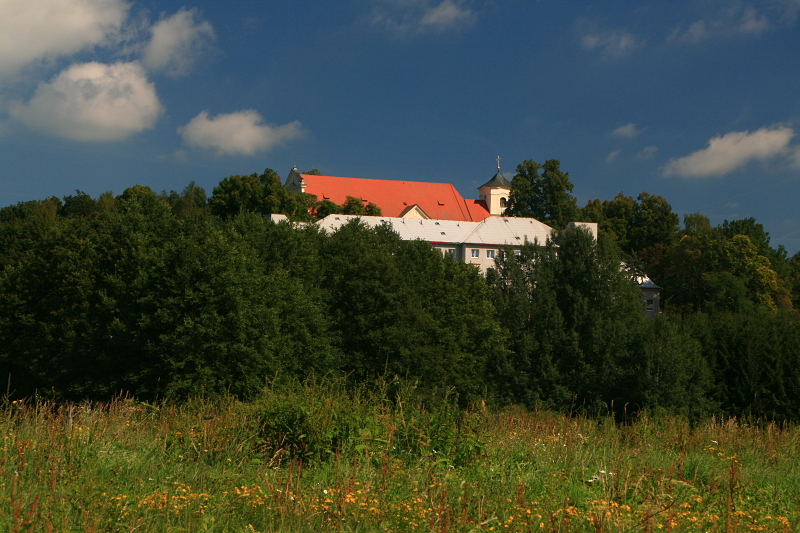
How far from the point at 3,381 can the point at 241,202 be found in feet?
117

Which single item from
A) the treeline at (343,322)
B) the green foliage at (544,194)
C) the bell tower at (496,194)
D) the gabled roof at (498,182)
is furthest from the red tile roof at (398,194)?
the treeline at (343,322)

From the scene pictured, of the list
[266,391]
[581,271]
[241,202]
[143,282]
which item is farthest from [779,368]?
[241,202]

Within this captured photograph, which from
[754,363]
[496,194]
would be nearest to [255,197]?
[754,363]

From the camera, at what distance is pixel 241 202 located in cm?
6775

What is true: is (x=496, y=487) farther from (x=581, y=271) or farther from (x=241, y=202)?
(x=241, y=202)

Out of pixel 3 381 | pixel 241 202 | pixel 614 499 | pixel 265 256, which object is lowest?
pixel 3 381

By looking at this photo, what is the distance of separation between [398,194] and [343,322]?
66.4 metres

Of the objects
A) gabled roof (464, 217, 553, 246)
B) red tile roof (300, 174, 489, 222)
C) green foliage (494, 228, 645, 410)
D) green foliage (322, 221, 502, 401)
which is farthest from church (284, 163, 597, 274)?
green foliage (322, 221, 502, 401)

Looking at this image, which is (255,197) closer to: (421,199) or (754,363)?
(421,199)

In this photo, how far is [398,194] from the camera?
335 ft

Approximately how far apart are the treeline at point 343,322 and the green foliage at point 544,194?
84.6 feet

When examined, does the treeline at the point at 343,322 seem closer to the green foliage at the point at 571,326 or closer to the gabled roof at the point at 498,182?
the green foliage at the point at 571,326

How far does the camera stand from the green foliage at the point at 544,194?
78.2 meters

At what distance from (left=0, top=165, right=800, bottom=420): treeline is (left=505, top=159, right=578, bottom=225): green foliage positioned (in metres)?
25.8
